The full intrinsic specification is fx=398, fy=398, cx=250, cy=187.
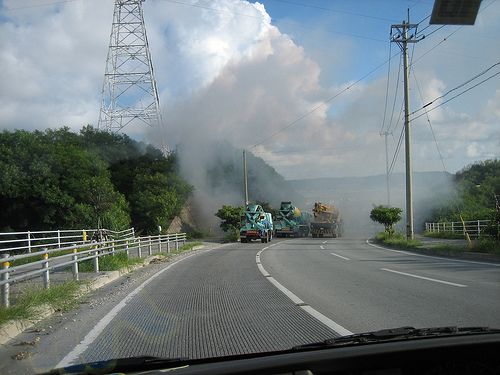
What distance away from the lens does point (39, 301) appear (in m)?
6.73

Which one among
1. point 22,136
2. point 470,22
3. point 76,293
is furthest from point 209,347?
point 22,136

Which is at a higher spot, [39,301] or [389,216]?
[39,301]

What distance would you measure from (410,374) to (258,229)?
29.0 metres

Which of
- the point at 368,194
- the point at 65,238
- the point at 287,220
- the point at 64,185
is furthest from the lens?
the point at 368,194

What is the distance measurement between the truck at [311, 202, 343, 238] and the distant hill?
13.6 ft

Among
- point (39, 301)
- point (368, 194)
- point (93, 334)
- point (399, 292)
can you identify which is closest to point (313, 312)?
point (399, 292)

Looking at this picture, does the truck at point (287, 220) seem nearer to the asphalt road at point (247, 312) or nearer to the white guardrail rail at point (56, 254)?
the white guardrail rail at point (56, 254)

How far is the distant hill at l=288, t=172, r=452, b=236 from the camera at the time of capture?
55.2m

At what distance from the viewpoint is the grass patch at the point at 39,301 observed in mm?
5784

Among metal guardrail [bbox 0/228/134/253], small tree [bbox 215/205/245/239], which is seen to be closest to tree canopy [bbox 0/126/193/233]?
metal guardrail [bbox 0/228/134/253]

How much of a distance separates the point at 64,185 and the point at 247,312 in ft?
107

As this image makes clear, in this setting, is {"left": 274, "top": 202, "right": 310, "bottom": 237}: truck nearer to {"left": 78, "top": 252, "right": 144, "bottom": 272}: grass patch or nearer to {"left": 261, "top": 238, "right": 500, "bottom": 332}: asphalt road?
{"left": 261, "top": 238, "right": 500, "bottom": 332}: asphalt road

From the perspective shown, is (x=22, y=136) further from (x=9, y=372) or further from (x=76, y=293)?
(x=9, y=372)

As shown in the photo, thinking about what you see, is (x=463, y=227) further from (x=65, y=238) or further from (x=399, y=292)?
(x=65, y=238)
